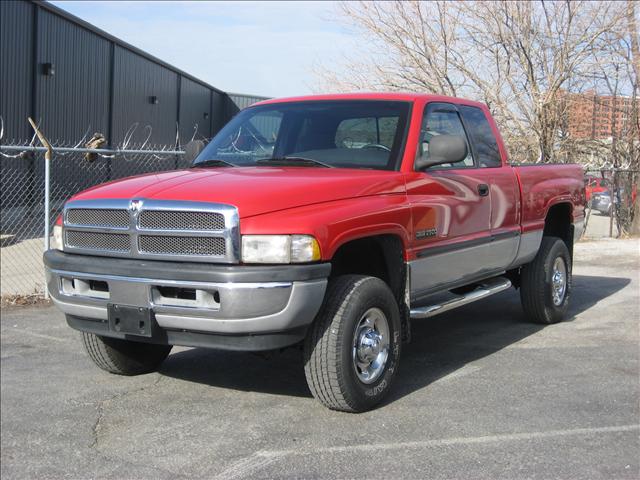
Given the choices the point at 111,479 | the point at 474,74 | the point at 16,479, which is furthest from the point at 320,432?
the point at 474,74

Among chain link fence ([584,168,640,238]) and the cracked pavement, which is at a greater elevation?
chain link fence ([584,168,640,238])

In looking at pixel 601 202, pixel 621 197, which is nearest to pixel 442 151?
pixel 621 197

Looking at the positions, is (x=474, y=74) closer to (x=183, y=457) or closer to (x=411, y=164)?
(x=411, y=164)

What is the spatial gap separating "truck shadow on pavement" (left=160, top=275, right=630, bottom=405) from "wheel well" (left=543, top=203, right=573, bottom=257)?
2.62 feet

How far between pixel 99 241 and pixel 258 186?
1.08 metres

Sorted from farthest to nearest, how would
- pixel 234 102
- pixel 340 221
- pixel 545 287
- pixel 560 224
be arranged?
1. pixel 234 102
2. pixel 560 224
3. pixel 545 287
4. pixel 340 221

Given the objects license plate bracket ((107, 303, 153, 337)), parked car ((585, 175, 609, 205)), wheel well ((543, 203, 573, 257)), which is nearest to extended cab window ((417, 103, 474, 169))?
wheel well ((543, 203, 573, 257))

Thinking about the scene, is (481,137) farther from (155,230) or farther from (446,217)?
(155,230)

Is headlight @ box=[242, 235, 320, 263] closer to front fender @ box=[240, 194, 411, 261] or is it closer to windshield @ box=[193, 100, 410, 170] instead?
front fender @ box=[240, 194, 411, 261]

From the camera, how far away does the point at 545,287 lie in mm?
7453

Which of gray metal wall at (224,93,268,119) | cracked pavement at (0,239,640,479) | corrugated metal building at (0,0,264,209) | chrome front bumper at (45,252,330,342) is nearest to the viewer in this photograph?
cracked pavement at (0,239,640,479)

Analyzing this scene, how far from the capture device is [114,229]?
4793 mm

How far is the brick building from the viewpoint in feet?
51.5

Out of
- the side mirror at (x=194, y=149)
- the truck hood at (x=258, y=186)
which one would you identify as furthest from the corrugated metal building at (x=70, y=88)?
the truck hood at (x=258, y=186)
